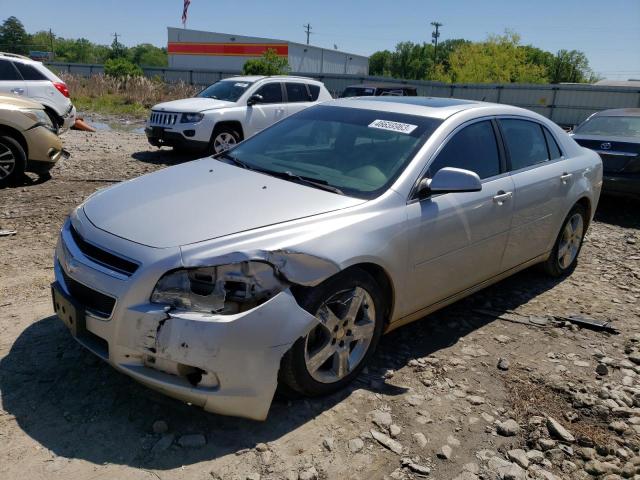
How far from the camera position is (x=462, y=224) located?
373cm

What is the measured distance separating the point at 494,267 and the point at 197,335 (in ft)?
8.29

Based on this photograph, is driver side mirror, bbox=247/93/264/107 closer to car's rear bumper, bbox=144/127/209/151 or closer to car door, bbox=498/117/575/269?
car's rear bumper, bbox=144/127/209/151

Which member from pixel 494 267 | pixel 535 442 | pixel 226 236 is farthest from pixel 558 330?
pixel 226 236

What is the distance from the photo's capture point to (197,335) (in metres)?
2.57

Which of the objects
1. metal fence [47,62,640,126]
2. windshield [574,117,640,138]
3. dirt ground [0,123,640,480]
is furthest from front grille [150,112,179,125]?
metal fence [47,62,640,126]

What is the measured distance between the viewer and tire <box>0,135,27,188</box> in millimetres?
7284

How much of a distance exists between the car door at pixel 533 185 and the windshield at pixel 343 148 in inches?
37.5

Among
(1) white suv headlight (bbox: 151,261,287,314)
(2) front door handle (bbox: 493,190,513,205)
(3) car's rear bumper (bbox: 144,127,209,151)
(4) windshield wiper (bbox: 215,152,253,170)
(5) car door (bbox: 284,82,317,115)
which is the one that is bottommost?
(1) white suv headlight (bbox: 151,261,287,314)

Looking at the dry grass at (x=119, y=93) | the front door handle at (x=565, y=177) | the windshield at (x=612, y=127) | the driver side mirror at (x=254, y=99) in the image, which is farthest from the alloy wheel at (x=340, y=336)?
the dry grass at (x=119, y=93)

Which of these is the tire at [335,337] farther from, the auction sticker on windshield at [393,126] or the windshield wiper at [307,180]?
the auction sticker on windshield at [393,126]

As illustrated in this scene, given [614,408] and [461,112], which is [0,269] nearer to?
[461,112]

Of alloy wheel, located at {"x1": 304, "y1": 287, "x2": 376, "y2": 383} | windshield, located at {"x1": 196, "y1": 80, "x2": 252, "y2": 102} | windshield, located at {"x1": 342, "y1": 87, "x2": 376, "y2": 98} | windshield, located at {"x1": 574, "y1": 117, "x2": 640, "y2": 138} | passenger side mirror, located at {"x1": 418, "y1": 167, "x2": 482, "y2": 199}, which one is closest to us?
alloy wheel, located at {"x1": 304, "y1": 287, "x2": 376, "y2": 383}

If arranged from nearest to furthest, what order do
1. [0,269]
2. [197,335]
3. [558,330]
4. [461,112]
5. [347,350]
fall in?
[197,335]
[347,350]
[461,112]
[558,330]
[0,269]

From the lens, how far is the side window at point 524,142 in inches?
173
